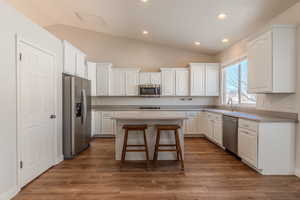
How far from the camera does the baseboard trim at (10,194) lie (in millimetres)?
2143

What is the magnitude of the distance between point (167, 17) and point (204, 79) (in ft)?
8.09

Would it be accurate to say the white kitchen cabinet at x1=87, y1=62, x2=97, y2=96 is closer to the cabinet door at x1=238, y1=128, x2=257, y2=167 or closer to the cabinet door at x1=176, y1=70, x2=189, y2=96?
the cabinet door at x1=176, y1=70, x2=189, y2=96

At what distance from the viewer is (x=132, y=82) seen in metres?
5.84

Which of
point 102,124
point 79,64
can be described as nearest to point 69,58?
point 79,64

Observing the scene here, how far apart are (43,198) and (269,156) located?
3.28 metres

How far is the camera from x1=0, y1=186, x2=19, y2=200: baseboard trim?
2143mm

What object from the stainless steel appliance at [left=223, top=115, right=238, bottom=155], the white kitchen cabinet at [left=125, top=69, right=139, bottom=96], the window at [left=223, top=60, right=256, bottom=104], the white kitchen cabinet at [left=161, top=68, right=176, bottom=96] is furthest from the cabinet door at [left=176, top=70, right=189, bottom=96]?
the stainless steel appliance at [left=223, top=115, right=238, bottom=155]

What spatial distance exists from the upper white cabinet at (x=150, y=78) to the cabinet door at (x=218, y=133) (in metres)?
2.23

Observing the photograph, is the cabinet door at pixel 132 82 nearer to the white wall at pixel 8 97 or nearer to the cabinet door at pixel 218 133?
the cabinet door at pixel 218 133

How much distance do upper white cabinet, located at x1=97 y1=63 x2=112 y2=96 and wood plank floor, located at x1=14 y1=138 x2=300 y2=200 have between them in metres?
2.57

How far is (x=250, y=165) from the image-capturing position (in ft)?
10.4

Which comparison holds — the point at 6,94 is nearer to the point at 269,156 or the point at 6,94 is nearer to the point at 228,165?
the point at 228,165

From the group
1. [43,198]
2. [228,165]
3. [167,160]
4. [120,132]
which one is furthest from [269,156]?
[43,198]

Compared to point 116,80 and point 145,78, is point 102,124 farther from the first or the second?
point 145,78
